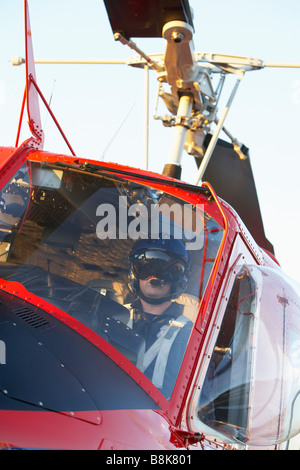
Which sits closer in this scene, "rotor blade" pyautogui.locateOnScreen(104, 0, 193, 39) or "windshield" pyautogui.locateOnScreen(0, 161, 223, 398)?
"windshield" pyautogui.locateOnScreen(0, 161, 223, 398)

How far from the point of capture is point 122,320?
94.8 inches

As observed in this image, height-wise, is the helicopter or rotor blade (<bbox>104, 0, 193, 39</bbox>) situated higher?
rotor blade (<bbox>104, 0, 193, 39</bbox>)

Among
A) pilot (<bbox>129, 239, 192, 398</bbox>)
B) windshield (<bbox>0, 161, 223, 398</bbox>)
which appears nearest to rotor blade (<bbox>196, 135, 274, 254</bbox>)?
windshield (<bbox>0, 161, 223, 398</bbox>)

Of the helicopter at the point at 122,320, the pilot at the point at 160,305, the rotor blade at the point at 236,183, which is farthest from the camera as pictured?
the rotor blade at the point at 236,183

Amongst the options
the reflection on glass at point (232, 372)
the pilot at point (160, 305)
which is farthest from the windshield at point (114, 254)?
the reflection on glass at point (232, 372)

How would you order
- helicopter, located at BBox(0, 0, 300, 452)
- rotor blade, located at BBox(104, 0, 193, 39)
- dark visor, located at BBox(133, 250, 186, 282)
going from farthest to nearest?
rotor blade, located at BBox(104, 0, 193, 39) < dark visor, located at BBox(133, 250, 186, 282) < helicopter, located at BBox(0, 0, 300, 452)

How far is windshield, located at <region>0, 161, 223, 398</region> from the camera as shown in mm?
2350

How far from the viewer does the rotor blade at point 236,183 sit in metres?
10.1

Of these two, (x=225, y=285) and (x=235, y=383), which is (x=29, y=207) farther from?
(x=235, y=383)

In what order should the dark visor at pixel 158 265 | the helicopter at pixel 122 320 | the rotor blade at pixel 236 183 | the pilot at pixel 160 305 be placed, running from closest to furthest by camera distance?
the helicopter at pixel 122 320 < the pilot at pixel 160 305 < the dark visor at pixel 158 265 < the rotor blade at pixel 236 183

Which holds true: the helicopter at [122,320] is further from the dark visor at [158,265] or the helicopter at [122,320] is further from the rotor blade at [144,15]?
the rotor blade at [144,15]

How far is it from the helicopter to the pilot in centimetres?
1

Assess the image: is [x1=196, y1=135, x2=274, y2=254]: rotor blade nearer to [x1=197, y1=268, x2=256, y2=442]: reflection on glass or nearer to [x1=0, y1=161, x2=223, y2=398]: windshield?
[x1=0, y1=161, x2=223, y2=398]: windshield
